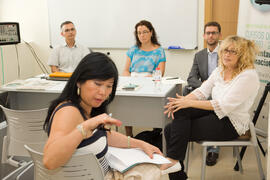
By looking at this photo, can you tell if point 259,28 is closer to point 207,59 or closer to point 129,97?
point 207,59

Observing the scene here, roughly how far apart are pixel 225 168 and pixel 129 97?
43.0 inches

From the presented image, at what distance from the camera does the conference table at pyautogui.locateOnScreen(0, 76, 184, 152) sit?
2984 mm

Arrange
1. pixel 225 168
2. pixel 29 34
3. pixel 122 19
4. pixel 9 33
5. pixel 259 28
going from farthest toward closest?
pixel 29 34
pixel 122 19
pixel 9 33
pixel 259 28
pixel 225 168

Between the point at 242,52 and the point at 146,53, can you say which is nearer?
the point at 242,52

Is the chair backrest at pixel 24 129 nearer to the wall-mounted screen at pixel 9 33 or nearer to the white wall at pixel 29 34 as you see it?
the wall-mounted screen at pixel 9 33

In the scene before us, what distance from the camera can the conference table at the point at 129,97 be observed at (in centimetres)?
298

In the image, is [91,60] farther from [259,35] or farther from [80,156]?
[259,35]

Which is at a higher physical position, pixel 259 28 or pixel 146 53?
pixel 259 28

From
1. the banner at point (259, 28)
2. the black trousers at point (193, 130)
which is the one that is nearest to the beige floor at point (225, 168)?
the black trousers at point (193, 130)

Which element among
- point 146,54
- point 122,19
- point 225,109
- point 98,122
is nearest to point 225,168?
point 225,109

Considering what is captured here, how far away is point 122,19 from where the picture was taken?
15.9 feet

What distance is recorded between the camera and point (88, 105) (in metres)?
1.55

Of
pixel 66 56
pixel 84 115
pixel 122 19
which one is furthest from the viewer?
pixel 122 19

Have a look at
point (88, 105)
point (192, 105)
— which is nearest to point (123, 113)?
point (192, 105)
